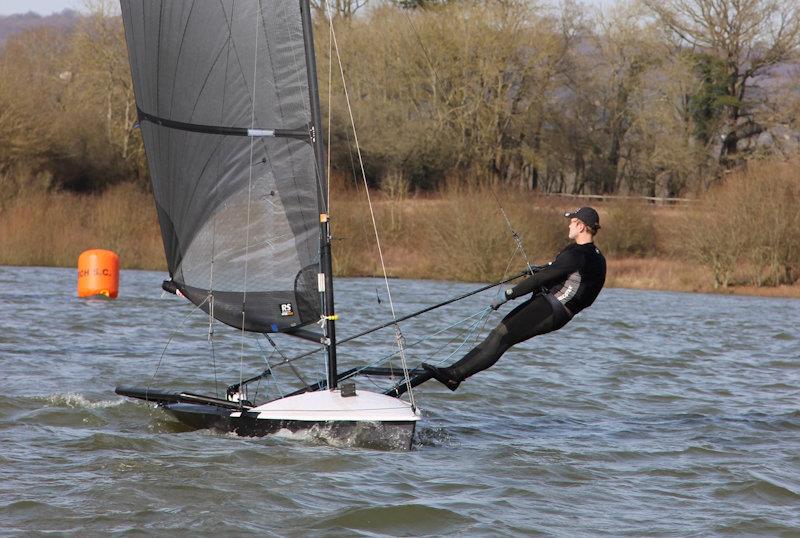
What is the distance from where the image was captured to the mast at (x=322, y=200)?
7723 millimetres

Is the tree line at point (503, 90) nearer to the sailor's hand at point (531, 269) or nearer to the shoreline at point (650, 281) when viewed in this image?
the shoreline at point (650, 281)

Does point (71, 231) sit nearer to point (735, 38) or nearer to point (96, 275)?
point (96, 275)

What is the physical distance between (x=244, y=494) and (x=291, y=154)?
2.46 m

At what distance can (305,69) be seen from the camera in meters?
7.86

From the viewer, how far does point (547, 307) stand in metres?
8.09

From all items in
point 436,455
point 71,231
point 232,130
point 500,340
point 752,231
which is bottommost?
point 436,455

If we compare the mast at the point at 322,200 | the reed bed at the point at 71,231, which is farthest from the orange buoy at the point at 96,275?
the mast at the point at 322,200

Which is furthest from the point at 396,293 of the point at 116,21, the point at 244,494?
the point at 116,21

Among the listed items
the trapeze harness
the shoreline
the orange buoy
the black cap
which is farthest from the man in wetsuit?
the shoreline

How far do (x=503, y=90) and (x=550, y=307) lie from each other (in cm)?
3494

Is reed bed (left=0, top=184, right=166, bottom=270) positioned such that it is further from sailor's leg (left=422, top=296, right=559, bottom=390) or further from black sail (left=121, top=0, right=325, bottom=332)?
sailor's leg (left=422, top=296, right=559, bottom=390)

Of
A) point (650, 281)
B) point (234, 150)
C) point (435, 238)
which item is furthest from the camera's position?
point (435, 238)

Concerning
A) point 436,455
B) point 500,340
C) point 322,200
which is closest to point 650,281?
point 500,340

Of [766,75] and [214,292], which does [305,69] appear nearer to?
[214,292]
